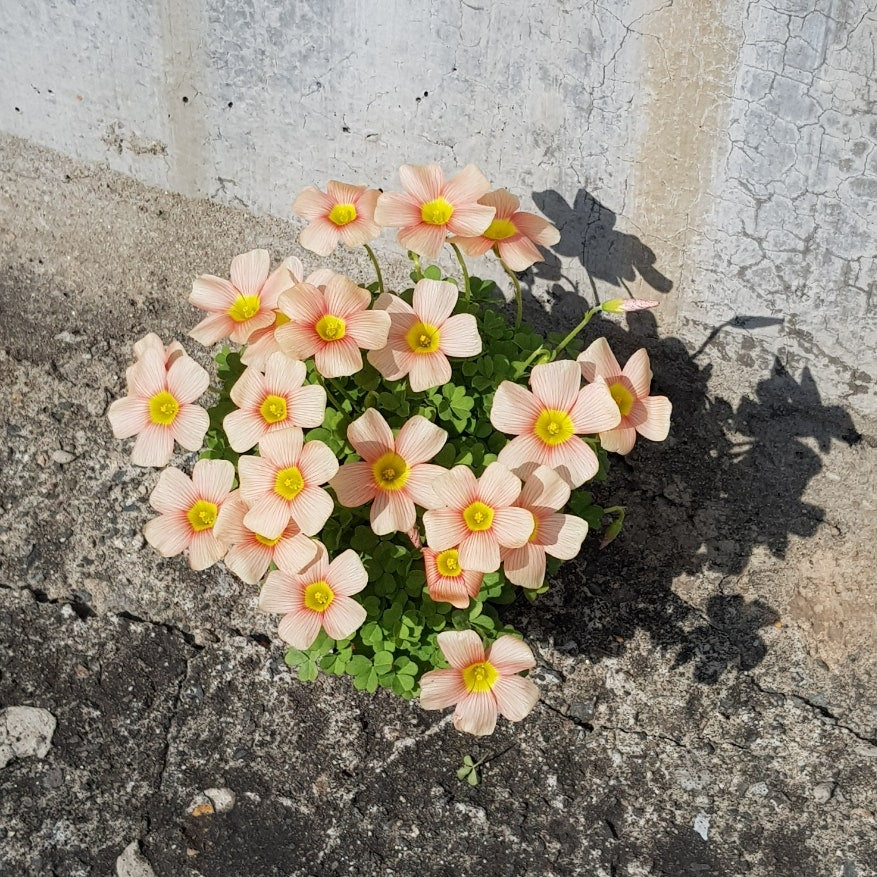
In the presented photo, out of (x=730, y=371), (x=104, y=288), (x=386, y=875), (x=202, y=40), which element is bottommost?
(x=386, y=875)

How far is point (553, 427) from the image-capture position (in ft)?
5.37

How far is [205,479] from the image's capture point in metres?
1.70

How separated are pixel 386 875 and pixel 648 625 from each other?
78cm

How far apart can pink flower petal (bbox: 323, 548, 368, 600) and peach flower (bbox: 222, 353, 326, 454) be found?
0.74 ft

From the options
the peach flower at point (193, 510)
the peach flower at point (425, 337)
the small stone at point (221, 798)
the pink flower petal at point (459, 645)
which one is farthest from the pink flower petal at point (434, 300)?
the small stone at point (221, 798)

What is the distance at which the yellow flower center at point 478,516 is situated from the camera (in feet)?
5.16

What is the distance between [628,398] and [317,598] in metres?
0.64

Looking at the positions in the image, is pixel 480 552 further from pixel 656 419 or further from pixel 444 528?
pixel 656 419

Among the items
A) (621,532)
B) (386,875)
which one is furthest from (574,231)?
(386,875)

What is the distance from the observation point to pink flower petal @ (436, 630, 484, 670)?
5.31 ft

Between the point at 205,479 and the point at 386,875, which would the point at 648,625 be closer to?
the point at 386,875

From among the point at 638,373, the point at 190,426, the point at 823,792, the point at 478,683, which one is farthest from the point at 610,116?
the point at 823,792

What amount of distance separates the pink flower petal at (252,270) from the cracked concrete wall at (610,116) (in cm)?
65

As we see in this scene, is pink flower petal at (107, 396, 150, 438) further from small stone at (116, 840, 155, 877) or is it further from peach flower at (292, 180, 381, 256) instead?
small stone at (116, 840, 155, 877)
